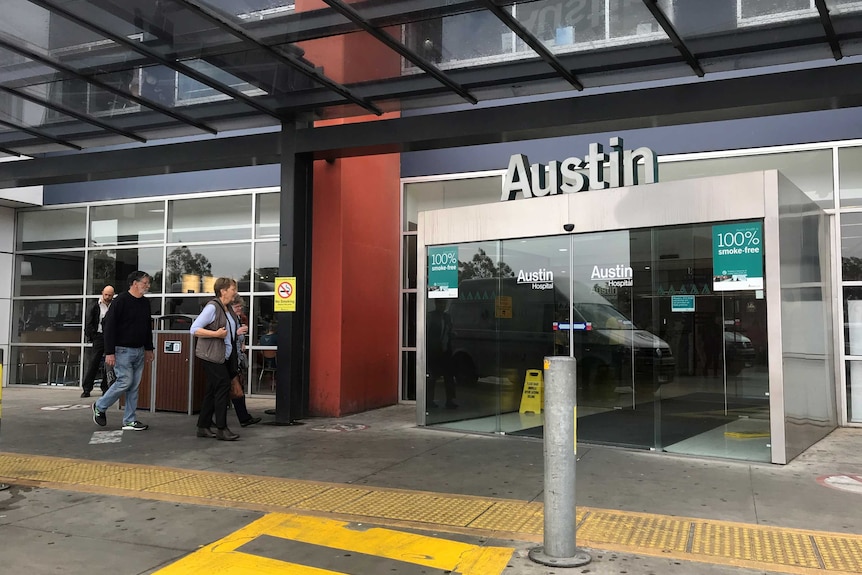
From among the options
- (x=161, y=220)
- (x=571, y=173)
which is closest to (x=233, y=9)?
(x=571, y=173)

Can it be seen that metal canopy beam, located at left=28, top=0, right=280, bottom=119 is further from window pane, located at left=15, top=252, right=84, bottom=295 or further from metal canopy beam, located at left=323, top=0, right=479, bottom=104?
window pane, located at left=15, top=252, right=84, bottom=295

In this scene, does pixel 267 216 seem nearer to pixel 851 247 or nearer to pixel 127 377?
pixel 127 377

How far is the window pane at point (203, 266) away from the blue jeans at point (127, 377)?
4.17 meters

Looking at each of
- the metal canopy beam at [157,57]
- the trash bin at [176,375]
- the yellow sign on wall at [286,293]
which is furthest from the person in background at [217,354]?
the metal canopy beam at [157,57]

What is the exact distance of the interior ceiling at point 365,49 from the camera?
21.3 feet

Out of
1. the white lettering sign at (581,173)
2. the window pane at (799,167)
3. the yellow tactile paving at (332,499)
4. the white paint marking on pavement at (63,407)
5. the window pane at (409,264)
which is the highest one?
the window pane at (799,167)

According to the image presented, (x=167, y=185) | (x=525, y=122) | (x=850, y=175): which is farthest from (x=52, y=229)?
(x=850, y=175)

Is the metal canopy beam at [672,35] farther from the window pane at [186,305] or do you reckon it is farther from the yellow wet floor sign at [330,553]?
the window pane at [186,305]

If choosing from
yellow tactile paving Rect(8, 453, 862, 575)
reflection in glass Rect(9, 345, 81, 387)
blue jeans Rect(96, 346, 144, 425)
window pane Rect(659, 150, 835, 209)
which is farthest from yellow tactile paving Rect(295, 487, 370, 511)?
reflection in glass Rect(9, 345, 81, 387)

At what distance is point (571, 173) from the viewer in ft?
27.2

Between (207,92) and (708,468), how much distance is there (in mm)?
7373

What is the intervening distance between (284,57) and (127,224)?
8.10 meters

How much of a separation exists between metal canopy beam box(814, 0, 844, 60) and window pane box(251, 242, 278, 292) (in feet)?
29.7

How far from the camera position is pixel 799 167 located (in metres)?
9.65
